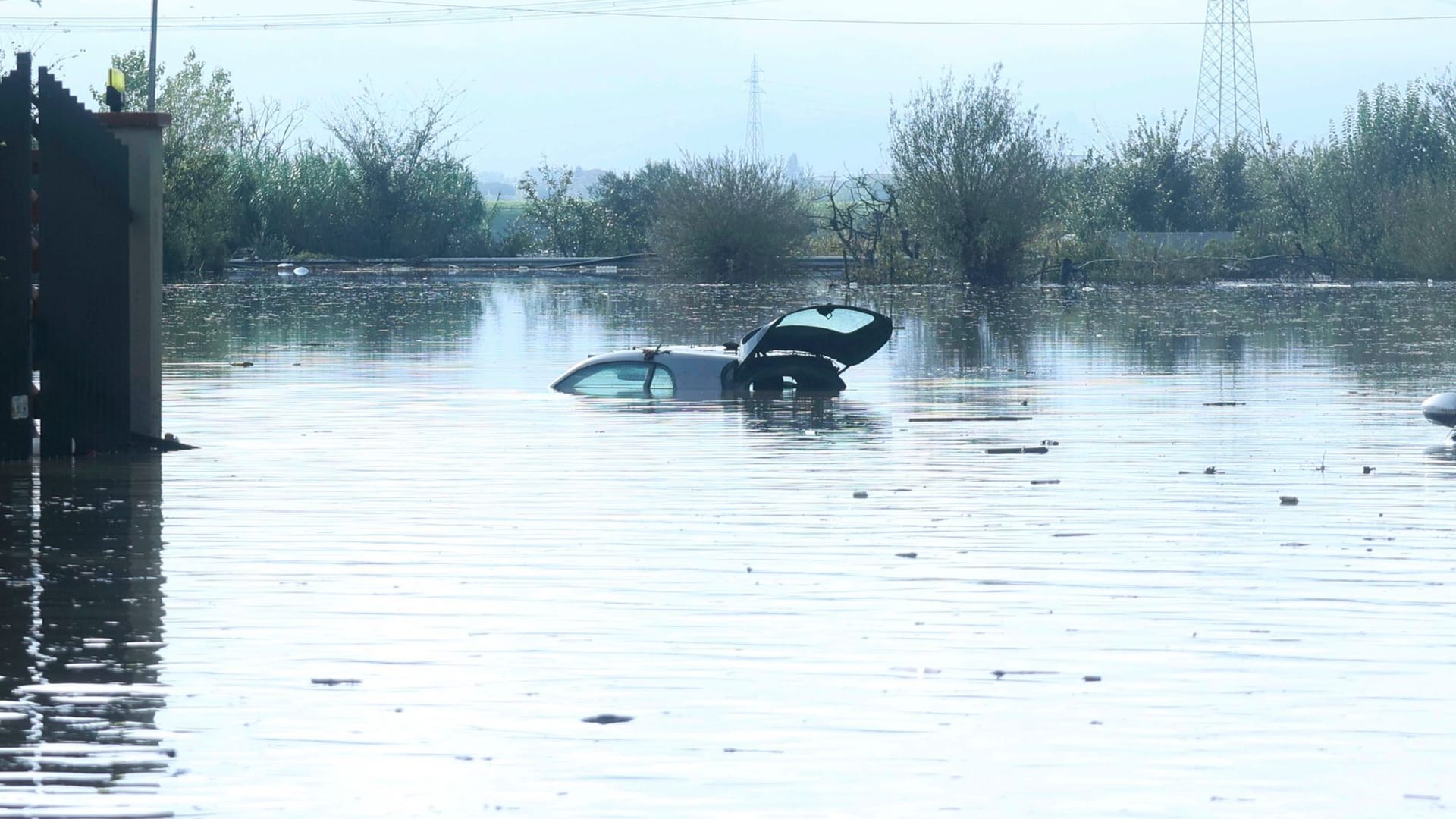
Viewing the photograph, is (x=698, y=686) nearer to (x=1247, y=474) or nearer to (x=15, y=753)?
(x=15, y=753)

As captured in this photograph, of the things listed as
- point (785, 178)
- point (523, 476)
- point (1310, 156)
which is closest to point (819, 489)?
point (523, 476)

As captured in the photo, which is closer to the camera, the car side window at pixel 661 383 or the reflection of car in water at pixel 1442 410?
the reflection of car in water at pixel 1442 410

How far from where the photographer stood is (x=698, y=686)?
27.2 feet

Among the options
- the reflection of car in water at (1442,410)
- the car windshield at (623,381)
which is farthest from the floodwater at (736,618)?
the car windshield at (623,381)

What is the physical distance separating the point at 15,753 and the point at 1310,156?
77.0 meters

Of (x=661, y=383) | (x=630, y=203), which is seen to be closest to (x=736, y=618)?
(x=661, y=383)

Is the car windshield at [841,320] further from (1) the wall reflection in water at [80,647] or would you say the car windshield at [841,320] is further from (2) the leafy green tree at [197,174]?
(2) the leafy green tree at [197,174]

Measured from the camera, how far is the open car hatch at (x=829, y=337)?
2552cm

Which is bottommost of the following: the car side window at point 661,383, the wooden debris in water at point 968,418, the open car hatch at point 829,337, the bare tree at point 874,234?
the wooden debris in water at point 968,418

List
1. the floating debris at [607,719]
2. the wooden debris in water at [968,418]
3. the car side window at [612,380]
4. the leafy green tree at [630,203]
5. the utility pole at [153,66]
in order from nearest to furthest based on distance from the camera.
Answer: the floating debris at [607,719] → the wooden debris in water at [968,418] → the car side window at [612,380] → the utility pole at [153,66] → the leafy green tree at [630,203]

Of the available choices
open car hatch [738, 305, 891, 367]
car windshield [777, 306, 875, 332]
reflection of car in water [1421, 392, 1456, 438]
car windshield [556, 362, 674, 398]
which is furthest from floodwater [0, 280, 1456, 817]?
car windshield [777, 306, 875, 332]

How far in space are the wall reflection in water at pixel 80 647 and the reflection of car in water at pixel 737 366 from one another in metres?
10.6

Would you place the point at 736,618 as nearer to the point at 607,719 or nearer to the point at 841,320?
the point at 607,719

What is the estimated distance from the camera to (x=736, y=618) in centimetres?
971
